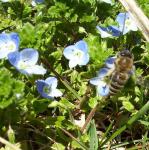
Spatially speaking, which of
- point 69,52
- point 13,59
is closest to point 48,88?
point 13,59

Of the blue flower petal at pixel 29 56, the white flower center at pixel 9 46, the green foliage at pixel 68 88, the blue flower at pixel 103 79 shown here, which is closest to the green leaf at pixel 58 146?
the green foliage at pixel 68 88

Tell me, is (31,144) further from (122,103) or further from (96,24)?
(96,24)

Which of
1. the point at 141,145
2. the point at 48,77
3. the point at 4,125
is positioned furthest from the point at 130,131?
the point at 4,125

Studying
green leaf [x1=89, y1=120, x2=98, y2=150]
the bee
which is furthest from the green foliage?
the bee

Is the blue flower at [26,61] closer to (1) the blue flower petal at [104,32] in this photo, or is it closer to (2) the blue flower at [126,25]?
(1) the blue flower petal at [104,32]

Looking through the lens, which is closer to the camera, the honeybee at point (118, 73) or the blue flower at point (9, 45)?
the honeybee at point (118, 73)

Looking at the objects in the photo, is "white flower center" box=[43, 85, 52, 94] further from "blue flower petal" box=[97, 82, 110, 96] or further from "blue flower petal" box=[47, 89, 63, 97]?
"blue flower petal" box=[97, 82, 110, 96]

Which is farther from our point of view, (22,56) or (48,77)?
(48,77)
